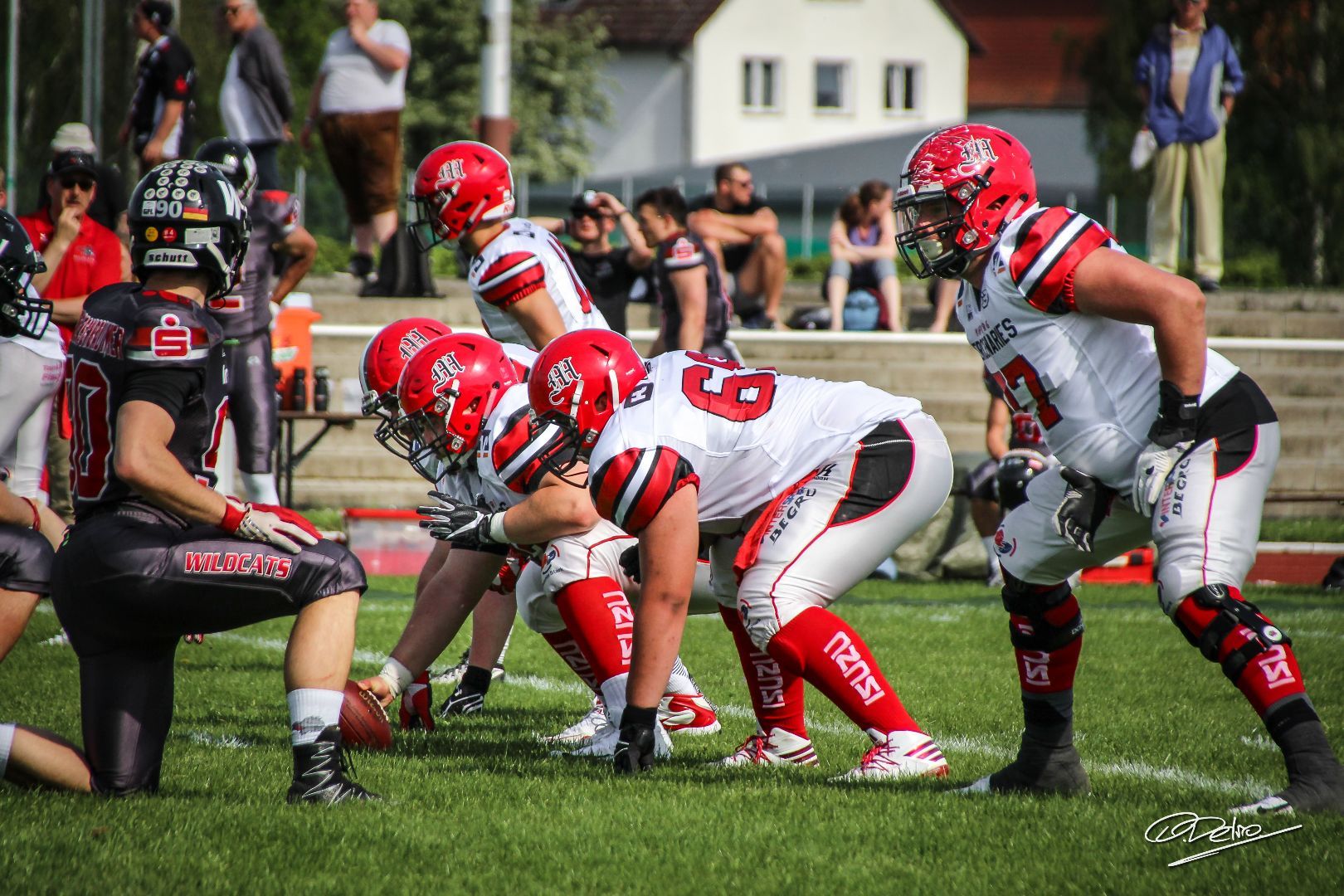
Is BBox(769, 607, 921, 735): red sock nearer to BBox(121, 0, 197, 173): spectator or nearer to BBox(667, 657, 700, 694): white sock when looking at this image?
BBox(667, 657, 700, 694): white sock

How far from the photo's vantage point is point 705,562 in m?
5.38

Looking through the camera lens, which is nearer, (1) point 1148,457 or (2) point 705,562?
(1) point 1148,457

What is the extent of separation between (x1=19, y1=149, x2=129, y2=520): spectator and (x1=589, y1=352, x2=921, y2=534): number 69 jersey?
492 centimetres

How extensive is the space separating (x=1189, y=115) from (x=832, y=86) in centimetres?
3927

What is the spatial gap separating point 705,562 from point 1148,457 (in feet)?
5.93

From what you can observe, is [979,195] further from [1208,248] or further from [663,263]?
[1208,248]

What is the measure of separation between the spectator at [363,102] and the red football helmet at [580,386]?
327 inches

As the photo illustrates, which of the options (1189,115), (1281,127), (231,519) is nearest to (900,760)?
(231,519)

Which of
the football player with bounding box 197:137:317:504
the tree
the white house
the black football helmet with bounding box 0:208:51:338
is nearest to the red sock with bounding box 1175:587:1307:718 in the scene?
the black football helmet with bounding box 0:208:51:338

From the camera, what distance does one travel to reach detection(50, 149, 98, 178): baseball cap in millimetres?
8633

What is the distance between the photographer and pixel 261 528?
395 cm

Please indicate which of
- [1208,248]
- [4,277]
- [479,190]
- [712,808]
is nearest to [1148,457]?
[712,808]

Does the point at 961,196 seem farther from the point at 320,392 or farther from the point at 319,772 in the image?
the point at 320,392

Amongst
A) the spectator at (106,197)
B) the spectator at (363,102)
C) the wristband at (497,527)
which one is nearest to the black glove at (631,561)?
the wristband at (497,527)
